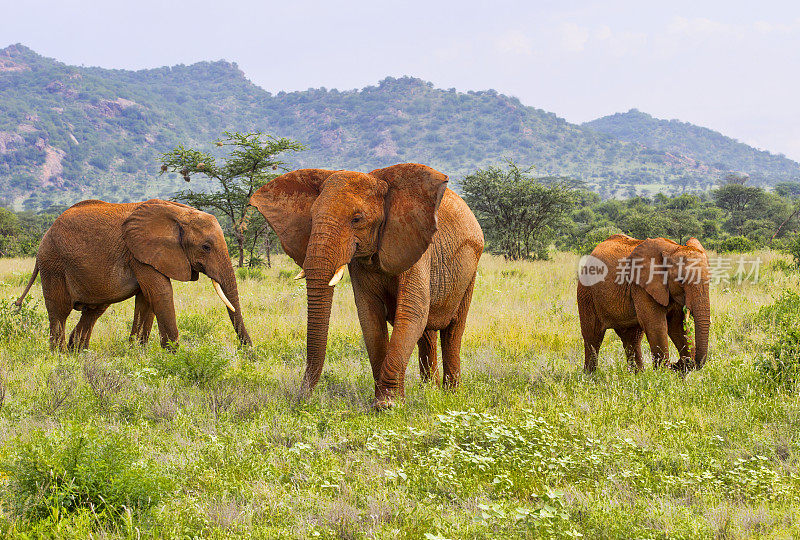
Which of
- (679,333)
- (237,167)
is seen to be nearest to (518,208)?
(237,167)

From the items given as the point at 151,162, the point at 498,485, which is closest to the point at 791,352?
the point at 498,485

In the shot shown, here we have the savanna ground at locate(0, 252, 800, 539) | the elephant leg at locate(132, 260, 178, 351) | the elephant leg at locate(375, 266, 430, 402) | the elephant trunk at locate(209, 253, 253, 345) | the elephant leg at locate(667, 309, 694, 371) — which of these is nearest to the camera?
the savanna ground at locate(0, 252, 800, 539)

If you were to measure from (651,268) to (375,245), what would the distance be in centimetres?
395

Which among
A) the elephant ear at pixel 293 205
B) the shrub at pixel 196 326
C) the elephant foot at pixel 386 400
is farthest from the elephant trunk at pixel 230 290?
the elephant foot at pixel 386 400

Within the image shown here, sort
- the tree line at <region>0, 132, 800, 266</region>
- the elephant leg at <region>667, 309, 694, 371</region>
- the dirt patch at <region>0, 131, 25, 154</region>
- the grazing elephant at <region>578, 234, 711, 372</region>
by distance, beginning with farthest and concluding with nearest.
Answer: the dirt patch at <region>0, 131, 25, 154</region>
the tree line at <region>0, 132, 800, 266</region>
the elephant leg at <region>667, 309, 694, 371</region>
the grazing elephant at <region>578, 234, 711, 372</region>

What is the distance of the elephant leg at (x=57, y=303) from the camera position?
7.99 m

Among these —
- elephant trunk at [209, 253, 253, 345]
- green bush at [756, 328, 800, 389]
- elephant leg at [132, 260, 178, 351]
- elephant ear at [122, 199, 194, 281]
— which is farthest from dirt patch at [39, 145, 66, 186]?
green bush at [756, 328, 800, 389]

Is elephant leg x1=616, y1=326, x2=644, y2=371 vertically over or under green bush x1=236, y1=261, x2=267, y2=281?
over

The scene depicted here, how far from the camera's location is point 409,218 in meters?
4.84

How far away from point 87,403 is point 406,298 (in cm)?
318

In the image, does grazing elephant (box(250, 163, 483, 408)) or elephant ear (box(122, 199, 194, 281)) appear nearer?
grazing elephant (box(250, 163, 483, 408))

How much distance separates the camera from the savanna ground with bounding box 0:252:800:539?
3252 mm

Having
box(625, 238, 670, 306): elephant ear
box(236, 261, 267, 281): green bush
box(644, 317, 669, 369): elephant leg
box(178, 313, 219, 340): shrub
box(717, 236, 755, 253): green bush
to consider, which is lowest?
box(236, 261, 267, 281): green bush

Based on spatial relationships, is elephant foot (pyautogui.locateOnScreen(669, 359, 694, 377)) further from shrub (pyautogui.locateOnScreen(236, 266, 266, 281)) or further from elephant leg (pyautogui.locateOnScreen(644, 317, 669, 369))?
shrub (pyautogui.locateOnScreen(236, 266, 266, 281))
